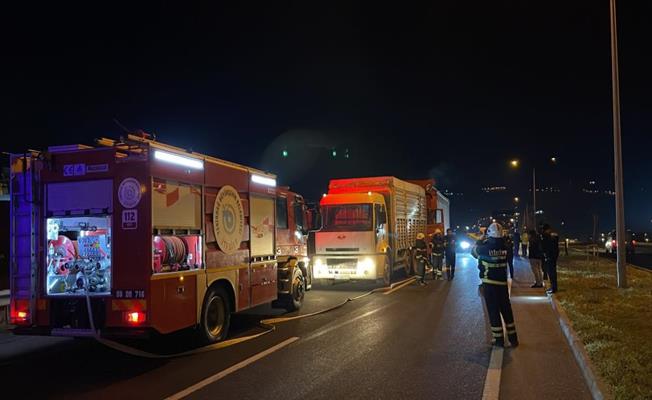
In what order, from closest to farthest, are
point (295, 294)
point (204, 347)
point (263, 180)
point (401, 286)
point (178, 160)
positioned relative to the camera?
point (178, 160), point (204, 347), point (263, 180), point (295, 294), point (401, 286)

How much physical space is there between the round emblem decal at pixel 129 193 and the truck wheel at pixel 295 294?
5.17 metres

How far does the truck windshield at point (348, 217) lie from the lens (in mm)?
16484

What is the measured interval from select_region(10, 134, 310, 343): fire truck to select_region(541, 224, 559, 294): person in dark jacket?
8.26m

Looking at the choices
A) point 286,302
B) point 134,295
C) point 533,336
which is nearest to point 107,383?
point 134,295

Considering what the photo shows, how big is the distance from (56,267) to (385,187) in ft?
38.9

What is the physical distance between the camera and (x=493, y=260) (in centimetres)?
831

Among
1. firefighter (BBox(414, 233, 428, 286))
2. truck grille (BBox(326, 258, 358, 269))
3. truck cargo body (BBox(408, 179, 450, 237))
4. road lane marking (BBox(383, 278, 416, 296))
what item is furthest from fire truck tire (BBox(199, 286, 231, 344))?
truck cargo body (BBox(408, 179, 450, 237))

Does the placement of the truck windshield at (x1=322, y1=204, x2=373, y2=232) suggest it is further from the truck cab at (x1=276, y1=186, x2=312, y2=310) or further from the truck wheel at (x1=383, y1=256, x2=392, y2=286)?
the truck cab at (x1=276, y1=186, x2=312, y2=310)

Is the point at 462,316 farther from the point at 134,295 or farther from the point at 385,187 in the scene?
the point at 385,187

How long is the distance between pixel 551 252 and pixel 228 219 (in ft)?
27.6

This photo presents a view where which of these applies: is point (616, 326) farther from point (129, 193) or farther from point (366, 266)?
point (366, 266)

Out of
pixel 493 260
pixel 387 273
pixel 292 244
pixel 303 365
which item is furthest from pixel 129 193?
pixel 387 273

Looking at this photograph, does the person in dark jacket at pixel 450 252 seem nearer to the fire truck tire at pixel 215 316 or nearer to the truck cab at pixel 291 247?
the truck cab at pixel 291 247

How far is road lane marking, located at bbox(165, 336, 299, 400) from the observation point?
6041 mm
